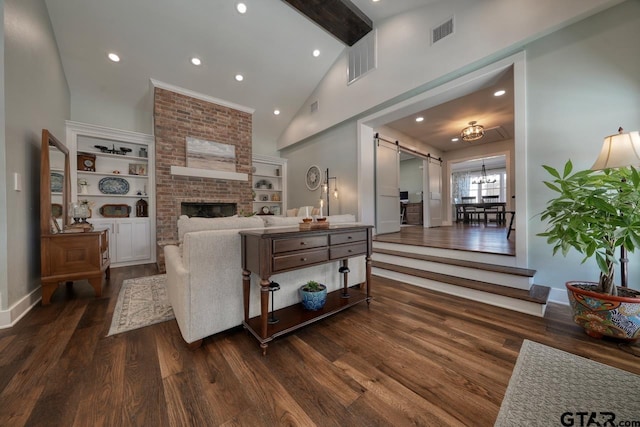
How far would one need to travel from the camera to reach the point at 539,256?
8.04 feet

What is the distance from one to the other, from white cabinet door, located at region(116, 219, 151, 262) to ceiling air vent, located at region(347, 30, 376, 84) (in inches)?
196

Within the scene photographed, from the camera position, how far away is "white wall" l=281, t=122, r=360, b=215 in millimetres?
4816

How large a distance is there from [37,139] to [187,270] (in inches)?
110

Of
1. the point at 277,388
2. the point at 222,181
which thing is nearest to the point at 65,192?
the point at 222,181

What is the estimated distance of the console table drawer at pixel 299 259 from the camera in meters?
1.61

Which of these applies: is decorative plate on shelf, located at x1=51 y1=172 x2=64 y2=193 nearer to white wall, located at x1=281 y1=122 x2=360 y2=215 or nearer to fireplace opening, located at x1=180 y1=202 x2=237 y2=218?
fireplace opening, located at x1=180 y1=202 x2=237 y2=218

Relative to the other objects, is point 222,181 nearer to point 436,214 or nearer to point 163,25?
point 163,25

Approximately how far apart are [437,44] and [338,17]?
1739mm

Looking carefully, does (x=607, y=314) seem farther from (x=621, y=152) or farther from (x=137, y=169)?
(x=137, y=169)

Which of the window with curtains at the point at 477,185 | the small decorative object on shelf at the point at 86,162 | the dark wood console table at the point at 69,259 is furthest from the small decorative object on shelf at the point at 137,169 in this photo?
the window with curtains at the point at 477,185

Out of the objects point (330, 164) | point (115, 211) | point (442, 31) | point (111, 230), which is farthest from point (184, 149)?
point (442, 31)

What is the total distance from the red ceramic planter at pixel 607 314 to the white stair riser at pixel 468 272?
0.60 m

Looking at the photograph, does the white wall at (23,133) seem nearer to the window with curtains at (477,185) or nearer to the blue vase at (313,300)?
the blue vase at (313,300)

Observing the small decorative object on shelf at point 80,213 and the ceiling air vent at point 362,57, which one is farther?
the ceiling air vent at point 362,57
